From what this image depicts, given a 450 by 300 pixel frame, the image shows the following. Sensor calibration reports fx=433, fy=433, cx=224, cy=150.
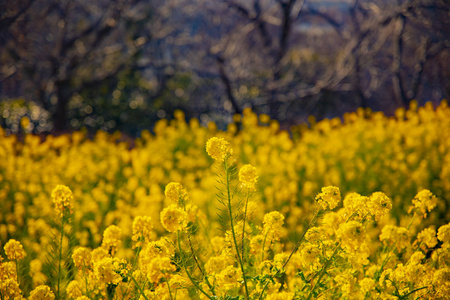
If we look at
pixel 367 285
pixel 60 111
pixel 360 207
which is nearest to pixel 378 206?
pixel 360 207

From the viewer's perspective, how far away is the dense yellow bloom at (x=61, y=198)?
5.94ft

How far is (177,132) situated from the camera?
24.2 ft

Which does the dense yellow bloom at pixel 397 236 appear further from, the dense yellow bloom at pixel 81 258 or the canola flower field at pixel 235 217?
the dense yellow bloom at pixel 81 258

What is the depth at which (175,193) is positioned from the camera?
1.69 m

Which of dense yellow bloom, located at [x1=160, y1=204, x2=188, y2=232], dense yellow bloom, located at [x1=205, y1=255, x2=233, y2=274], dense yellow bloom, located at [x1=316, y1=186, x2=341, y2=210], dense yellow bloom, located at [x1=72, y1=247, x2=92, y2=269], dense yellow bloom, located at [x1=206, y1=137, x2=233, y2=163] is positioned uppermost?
dense yellow bloom, located at [x1=206, y1=137, x2=233, y2=163]

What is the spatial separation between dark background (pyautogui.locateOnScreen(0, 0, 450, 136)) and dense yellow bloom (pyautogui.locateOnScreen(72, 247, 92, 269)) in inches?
283

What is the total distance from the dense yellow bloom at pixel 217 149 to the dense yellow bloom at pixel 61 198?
68cm

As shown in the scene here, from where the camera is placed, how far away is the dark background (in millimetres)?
9828

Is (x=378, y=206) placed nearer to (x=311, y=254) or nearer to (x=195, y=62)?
(x=311, y=254)

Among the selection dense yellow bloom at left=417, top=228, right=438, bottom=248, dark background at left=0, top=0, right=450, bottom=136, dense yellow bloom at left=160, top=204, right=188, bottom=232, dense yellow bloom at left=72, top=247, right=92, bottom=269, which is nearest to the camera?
dense yellow bloom at left=160, top=204, right=188, bottom=232

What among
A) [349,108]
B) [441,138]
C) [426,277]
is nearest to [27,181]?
[426,277]

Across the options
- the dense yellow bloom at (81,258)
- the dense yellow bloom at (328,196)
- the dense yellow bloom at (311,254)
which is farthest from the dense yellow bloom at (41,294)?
the dense yellow bloom at (328,196)

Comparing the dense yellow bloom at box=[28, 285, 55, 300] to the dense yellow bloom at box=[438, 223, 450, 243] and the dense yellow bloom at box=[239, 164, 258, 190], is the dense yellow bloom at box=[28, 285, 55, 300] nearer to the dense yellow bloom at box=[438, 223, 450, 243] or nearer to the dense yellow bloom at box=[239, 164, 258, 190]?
the dense yellow bloom at box=[239, 164, 258, 190]

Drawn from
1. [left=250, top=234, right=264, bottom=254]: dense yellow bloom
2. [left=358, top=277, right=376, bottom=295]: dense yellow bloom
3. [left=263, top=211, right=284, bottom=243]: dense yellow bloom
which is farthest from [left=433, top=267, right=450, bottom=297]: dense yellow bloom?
[left=250, top=234, right=264, bottom=254]: dense yellow bloom
